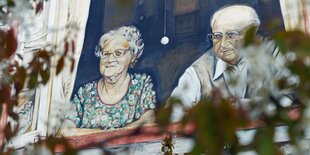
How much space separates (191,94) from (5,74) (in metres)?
4.26

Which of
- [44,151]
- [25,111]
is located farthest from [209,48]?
[44,151]

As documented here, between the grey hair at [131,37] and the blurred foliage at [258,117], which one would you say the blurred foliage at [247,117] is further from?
the grey hair at [131,37]

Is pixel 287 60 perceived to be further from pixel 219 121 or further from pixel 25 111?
pixel 25 111

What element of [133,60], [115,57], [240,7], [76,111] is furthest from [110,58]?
[240,7]

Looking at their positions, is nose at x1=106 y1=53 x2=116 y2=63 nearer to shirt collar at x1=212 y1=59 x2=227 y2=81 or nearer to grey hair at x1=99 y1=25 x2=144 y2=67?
grey hair at x1=99 y1=25 x2=144 y2=67

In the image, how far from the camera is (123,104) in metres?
6.48

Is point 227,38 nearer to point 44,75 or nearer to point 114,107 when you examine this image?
point 114,107

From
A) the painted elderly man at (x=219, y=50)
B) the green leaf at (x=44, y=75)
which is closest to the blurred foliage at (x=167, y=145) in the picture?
the painted elderly man at (x=219, y=50)

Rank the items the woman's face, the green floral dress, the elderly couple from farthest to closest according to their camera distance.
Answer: the woman's face
the green floral dress
the elderly couple

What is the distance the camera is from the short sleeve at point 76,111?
6.57m

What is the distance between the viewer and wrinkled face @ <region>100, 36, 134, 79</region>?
671cm

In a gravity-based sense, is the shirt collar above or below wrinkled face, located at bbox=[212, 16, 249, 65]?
below

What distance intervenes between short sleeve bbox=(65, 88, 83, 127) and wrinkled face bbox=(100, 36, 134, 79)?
43 cm

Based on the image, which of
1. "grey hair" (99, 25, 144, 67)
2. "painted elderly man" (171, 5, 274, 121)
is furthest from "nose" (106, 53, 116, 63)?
"painted elderly man" (171, 5, 274, 121)
